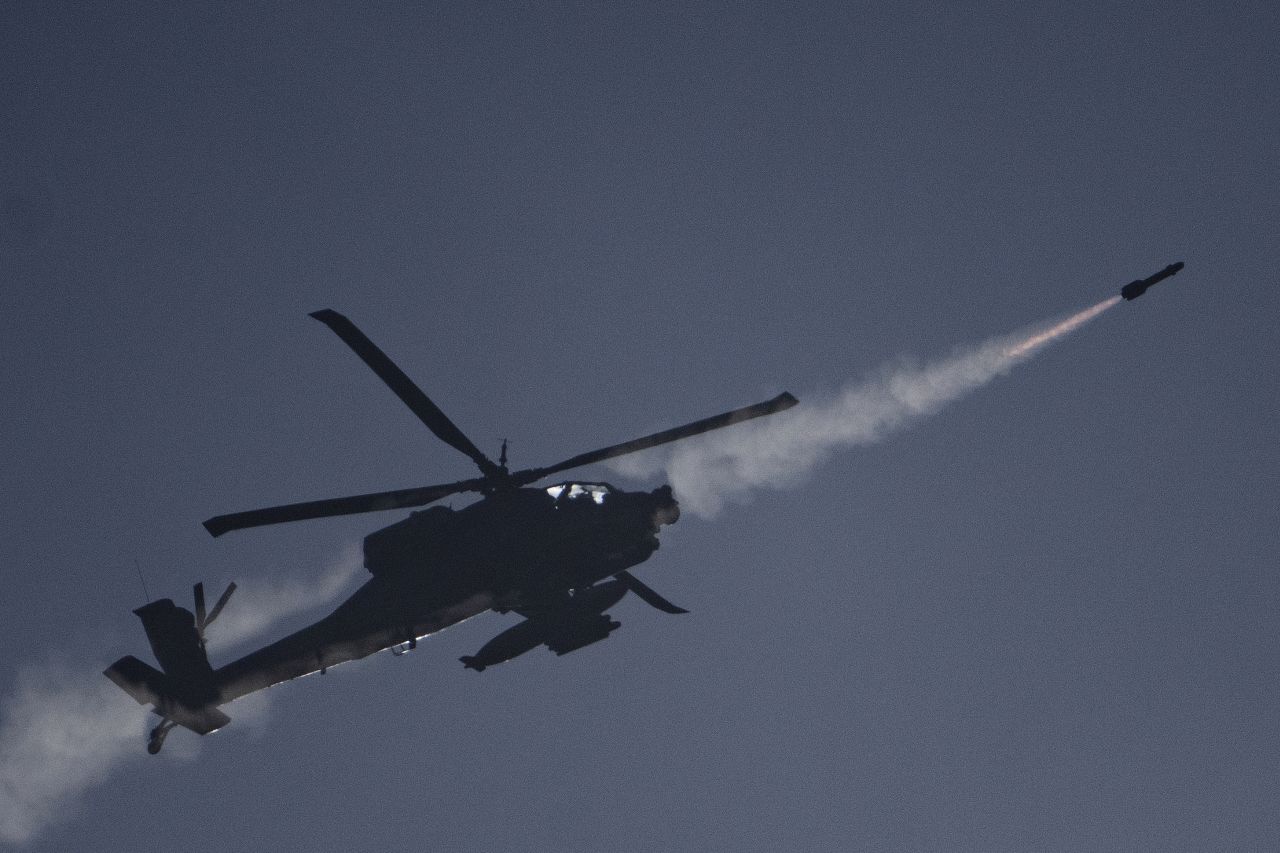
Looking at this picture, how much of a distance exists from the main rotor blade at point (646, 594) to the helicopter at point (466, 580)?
756 millimetres

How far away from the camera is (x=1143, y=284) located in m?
36.5

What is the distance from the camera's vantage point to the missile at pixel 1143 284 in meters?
36.3

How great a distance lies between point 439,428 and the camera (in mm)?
31250

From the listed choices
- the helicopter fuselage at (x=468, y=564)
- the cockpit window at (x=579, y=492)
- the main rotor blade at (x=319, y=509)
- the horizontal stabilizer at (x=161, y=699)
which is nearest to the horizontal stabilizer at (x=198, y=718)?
the horizontal stabilizer at (x=161, y=699)

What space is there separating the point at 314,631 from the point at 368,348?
258 inches

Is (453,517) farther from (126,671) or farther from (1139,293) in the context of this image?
Answer: (1139,293)

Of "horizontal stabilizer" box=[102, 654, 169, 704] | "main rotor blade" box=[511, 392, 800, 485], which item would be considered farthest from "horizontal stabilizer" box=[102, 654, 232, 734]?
"main rotor blade" box=[511, 392, 800, 485]

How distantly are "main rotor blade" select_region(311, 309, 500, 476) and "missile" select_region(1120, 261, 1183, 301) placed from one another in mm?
17010

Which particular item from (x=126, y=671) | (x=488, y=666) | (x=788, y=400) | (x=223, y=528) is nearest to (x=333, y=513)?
(x=223, y=528)

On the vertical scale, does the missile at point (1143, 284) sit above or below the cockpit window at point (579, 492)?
above

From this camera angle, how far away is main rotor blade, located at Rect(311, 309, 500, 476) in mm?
30328

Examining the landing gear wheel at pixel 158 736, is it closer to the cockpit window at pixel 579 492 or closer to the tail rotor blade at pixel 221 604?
the tail rotor blade at pixel 221 604

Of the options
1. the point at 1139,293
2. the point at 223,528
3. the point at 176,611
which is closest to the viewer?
the point at 223,528

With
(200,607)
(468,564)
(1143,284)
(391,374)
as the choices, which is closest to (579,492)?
(468,564)
